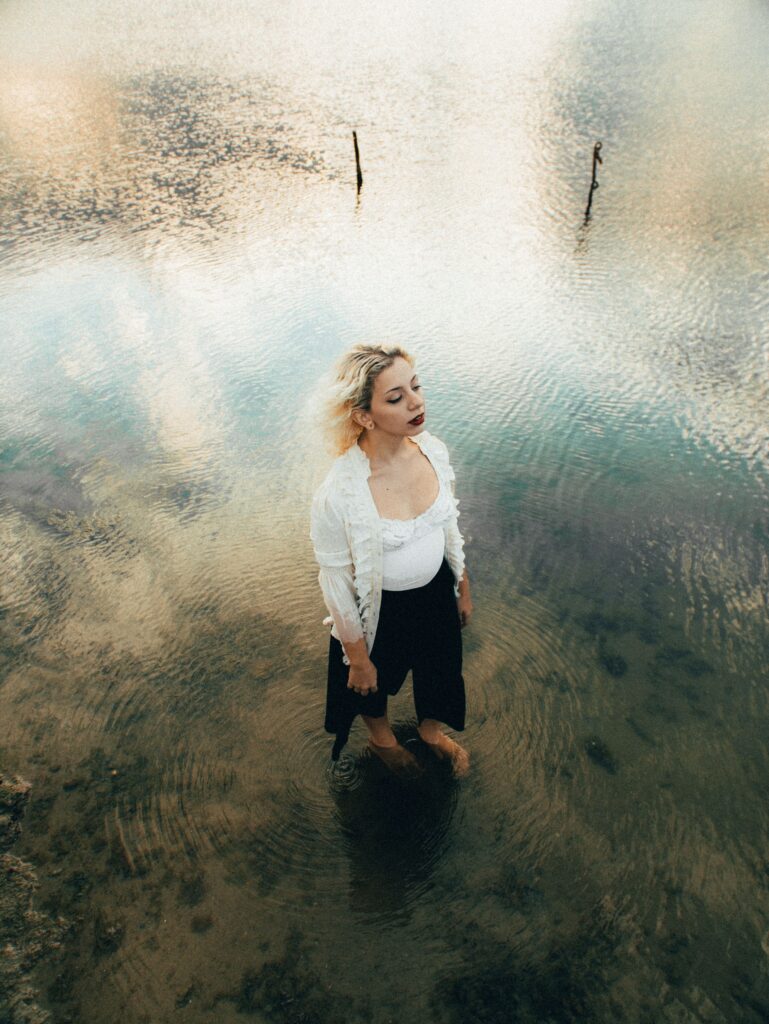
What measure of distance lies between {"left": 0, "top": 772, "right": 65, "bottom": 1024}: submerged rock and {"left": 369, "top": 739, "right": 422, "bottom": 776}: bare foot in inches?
61.2

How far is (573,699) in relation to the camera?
376 centimetres

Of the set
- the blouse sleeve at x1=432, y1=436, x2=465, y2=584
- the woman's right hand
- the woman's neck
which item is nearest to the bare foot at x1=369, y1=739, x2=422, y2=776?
the woman's right hand

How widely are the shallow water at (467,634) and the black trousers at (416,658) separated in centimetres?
51

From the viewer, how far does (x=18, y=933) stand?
2873 mm

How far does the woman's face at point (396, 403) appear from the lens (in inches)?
101

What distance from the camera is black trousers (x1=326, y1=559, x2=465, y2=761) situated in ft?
9.54

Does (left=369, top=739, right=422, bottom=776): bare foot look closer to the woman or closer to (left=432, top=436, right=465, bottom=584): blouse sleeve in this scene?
the woman

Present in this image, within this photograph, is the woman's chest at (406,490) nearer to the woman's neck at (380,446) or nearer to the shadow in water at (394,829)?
the woman's neck at (380,446)

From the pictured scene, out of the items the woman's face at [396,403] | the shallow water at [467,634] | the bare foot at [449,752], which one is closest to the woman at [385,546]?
the woman's face at [396,403]

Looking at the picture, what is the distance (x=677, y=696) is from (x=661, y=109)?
16838 mm

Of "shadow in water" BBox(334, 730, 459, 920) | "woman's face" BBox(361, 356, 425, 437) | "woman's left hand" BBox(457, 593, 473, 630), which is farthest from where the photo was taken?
"woman's left hand" BBox(457, 593, 473, 630)

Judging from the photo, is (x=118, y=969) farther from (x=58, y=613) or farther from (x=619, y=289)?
(x=619, y=289)

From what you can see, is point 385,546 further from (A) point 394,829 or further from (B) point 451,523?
(A) point 394,829

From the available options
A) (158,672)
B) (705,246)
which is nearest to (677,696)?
(158,672)
